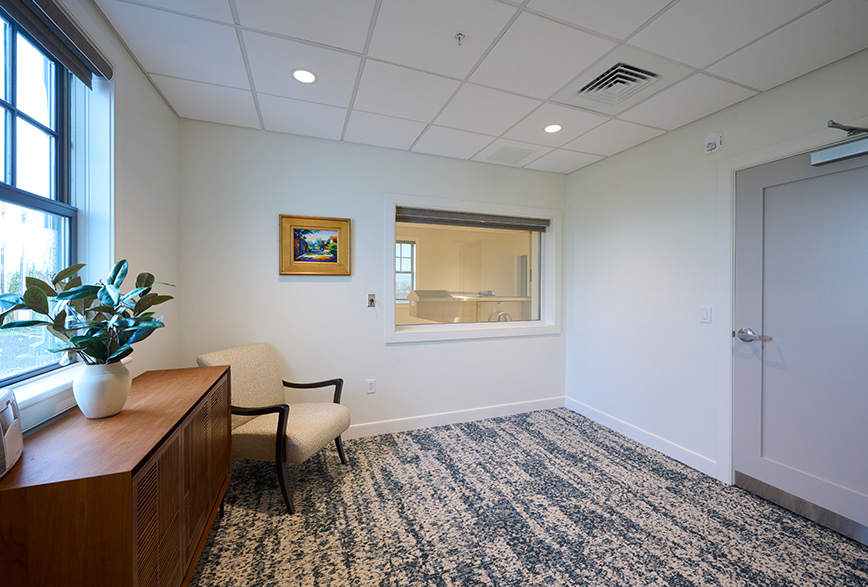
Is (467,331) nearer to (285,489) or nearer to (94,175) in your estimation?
(285,489)

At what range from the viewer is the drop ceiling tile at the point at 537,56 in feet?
5.73

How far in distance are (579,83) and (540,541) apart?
102 inches

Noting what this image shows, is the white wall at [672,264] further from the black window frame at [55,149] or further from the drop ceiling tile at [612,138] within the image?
the black window frame at [55,149]

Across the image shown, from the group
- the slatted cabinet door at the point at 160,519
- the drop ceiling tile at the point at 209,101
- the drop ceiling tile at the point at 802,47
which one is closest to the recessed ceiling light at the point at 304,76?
the drop ceiling tile at the point at 209,101

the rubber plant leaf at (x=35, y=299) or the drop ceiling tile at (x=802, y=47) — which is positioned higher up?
the drop ceiling tile at (x=802, y=47)

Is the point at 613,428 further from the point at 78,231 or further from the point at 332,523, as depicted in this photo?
the point at 78,231

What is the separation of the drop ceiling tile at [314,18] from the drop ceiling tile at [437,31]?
85mm

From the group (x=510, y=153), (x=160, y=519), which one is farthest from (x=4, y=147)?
(x=510, y=153)

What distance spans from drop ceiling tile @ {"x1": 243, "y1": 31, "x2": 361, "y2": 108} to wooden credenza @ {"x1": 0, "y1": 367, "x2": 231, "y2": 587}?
1.76m

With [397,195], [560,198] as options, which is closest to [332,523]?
[397,195]

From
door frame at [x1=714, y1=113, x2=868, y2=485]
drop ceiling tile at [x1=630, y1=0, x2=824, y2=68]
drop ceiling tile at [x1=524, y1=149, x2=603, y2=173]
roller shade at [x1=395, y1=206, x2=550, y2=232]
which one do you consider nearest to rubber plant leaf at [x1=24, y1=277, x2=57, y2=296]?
roller shade at [x1=395, y1=206, x2=550, y2=232]

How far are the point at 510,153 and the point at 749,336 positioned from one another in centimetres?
226

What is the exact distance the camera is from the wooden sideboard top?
Answer: 0.96 meters

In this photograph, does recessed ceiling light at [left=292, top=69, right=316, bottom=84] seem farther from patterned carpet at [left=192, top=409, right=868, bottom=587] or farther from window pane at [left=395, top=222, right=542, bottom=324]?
patterned carpet at [left=192, top=409, right=868, bottom=587]
